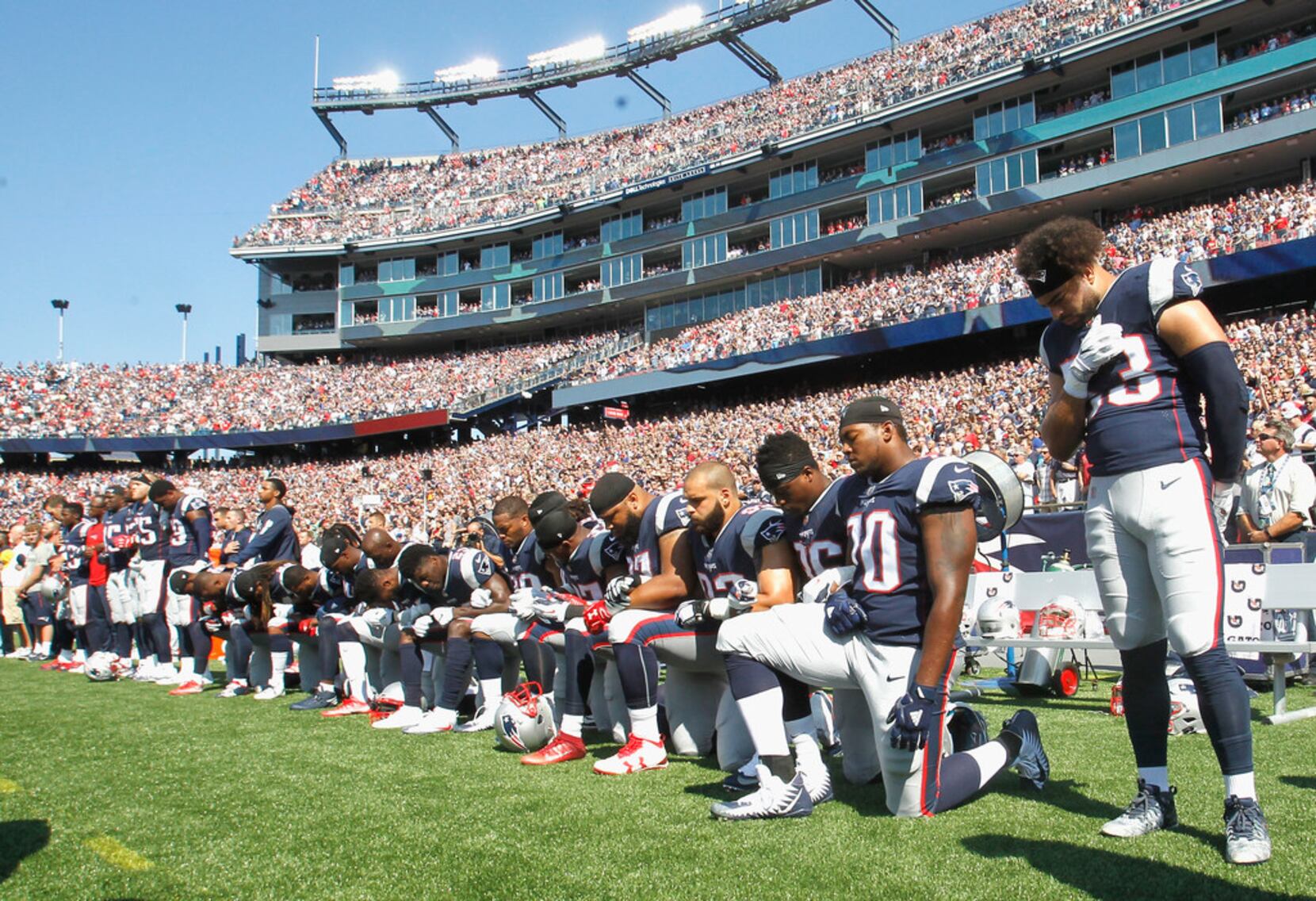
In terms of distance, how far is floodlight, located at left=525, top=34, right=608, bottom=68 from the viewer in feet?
165

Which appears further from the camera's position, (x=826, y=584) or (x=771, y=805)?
(x=826, y=584)

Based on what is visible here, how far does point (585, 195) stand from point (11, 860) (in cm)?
4078

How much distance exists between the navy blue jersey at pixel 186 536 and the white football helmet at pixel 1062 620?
8.19 meters

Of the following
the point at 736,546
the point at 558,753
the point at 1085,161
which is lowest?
the point at 558,753

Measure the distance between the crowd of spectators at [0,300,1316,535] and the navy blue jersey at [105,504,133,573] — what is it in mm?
7574

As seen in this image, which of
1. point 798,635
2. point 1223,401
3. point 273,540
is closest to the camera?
point 1223,401

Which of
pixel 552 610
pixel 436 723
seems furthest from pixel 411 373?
pixel 552 610

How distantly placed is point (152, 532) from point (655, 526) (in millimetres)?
7139

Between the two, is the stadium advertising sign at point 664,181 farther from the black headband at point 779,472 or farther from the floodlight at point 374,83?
the black headband at point 779,472

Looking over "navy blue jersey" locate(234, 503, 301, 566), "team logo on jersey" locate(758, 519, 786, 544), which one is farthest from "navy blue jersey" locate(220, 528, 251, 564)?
"team logo on jersey" locate(758, 519, 786, 544)

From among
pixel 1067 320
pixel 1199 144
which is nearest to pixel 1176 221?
pixel 1199 144

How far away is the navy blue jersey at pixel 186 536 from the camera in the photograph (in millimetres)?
10312

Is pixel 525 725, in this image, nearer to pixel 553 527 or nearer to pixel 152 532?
pixel 553 527

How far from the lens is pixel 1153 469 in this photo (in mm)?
3383
